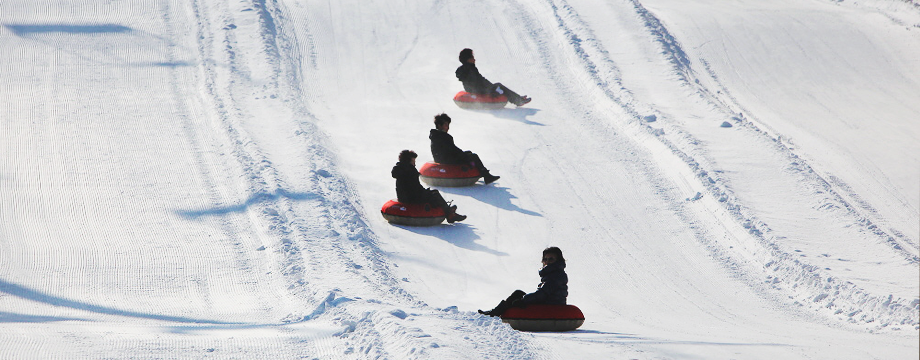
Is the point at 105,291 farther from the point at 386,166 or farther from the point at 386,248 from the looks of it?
the point at 386,166

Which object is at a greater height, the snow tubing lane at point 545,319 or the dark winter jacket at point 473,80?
the dark winter jacket at point 473,80

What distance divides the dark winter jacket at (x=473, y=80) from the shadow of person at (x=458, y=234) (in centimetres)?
423

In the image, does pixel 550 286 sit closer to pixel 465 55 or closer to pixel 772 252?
pixel 772 252

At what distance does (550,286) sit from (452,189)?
389 centimetres

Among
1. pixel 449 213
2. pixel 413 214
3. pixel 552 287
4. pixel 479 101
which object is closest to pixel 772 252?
pixel 552 287

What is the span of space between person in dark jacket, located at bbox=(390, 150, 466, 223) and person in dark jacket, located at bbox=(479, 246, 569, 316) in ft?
8.47

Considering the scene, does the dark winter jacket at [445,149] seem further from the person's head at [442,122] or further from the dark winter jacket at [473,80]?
the dark winter jacket at [473,80]

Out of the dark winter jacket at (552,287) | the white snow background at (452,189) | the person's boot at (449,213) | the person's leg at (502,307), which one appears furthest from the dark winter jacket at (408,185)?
the dark winter jacket at (552,287)

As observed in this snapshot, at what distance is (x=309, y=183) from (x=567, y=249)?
3100 mm

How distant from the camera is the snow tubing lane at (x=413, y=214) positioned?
9172mm

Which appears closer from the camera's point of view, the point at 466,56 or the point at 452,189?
the point at 452,189

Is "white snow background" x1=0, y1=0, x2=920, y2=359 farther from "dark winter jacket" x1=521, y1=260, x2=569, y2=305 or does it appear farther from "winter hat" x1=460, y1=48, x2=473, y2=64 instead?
"winter hat" x1=460, y1=48, x2=473, y2=64

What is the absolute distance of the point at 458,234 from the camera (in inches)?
363

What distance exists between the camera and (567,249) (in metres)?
8.89
